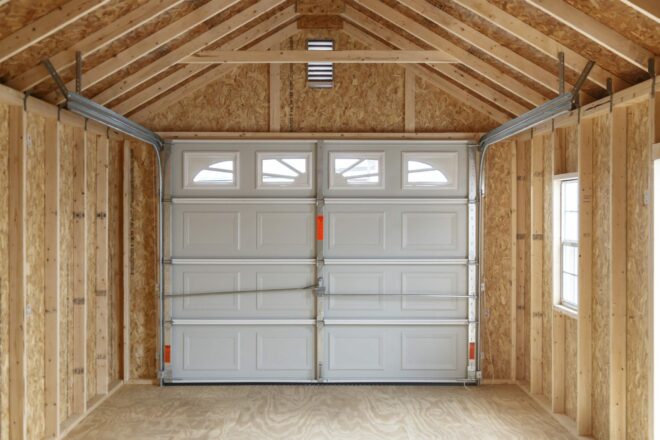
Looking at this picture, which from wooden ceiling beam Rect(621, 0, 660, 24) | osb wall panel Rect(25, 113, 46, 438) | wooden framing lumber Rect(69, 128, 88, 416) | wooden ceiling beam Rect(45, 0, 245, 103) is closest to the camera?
wooden ceiling beam Rect(621, 0, 660, 24)

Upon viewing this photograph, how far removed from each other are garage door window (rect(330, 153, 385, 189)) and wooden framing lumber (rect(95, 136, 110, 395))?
253 cm

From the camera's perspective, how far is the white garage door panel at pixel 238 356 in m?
6.75

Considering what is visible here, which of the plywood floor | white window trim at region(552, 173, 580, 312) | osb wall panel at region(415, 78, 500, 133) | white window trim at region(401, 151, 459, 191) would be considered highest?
osb wall panel at region(415, 78, 500, 133)

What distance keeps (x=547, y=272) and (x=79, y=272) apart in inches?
Answer: 191

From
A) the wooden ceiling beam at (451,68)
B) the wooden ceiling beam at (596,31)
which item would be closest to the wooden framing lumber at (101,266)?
the wooden ceiling beam at (451,68)

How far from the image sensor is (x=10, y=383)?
4449 millimetres

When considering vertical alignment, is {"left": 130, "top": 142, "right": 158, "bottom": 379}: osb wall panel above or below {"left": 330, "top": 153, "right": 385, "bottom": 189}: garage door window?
below

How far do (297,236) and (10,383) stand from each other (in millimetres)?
3294

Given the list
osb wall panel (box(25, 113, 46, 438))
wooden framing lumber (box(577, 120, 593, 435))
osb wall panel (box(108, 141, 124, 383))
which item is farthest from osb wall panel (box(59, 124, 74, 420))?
wooden framing lumber (box(577, 120, 593, 435))

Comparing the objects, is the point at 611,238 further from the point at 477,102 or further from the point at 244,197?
the point at 244,197

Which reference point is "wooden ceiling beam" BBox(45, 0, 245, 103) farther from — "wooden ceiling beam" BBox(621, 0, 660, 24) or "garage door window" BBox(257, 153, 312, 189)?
"wooden ceiling beam" BBox(621, 0, 660, 24)

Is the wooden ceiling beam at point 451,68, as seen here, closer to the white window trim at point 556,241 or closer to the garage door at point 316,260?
the garage door at point 316,260

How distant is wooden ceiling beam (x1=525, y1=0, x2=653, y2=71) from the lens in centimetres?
398

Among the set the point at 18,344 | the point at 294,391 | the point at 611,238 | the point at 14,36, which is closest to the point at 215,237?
the point at 294,391
